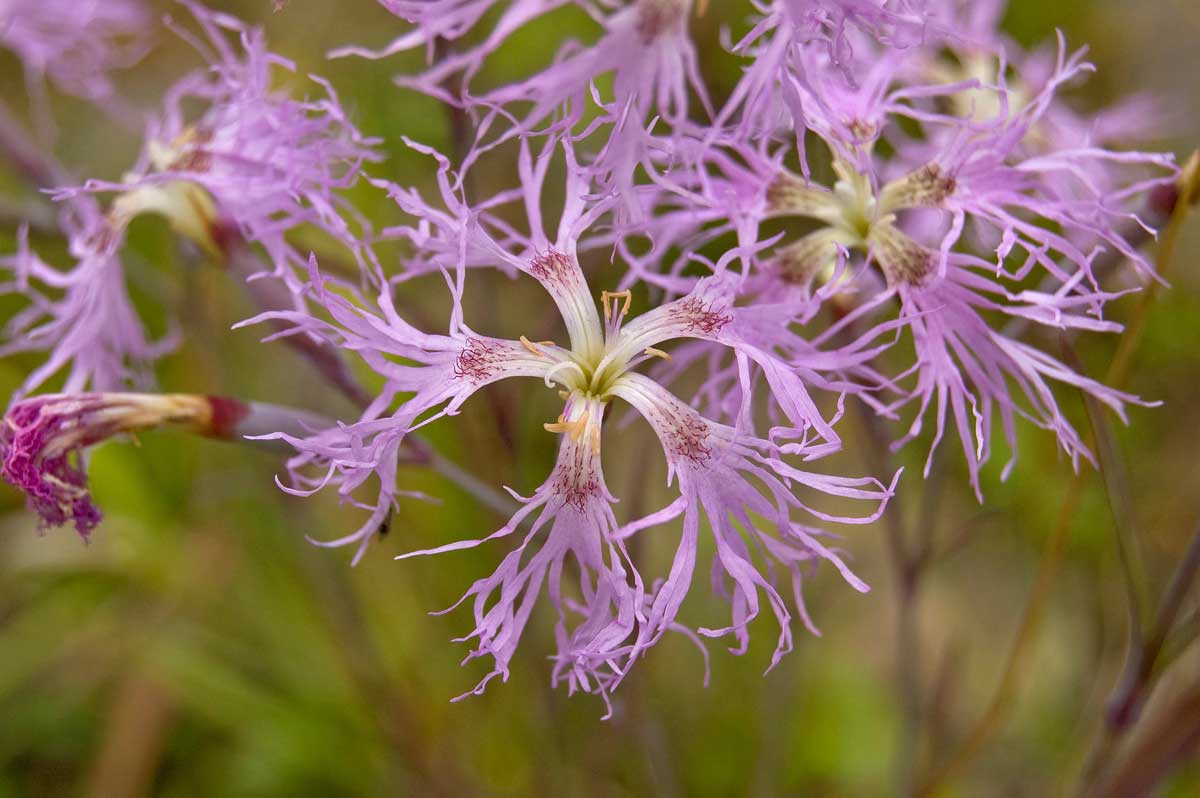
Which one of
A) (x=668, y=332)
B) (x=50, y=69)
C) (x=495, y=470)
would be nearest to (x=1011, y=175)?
(x=668, y=332)

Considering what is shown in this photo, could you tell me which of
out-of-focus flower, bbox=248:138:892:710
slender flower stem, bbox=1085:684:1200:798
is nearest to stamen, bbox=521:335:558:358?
out-of-focus flower, bbox=248:138:892:710

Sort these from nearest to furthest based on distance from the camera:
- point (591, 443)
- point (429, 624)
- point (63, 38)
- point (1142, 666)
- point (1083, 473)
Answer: point (591, 443) < point (1142, 666) < point (1083, 473) < point (63, 38) < point (429, 624)

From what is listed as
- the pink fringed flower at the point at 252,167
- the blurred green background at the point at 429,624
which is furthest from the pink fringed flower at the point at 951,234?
the blurred green background at the point at 429,624

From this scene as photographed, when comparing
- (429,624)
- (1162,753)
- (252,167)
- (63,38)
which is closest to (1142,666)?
(1162,753)

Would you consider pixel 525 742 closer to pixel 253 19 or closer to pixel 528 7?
pixel 528 7

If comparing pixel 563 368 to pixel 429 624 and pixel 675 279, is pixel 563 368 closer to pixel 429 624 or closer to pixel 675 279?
pixel 675 279

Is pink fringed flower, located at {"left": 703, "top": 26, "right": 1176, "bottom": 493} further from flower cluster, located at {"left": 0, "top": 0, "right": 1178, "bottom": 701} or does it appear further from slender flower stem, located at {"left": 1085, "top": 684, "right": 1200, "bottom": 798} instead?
slender flower stem, located at {"left": 1085, "top": 684, "right": 1200, "bottom": 798}

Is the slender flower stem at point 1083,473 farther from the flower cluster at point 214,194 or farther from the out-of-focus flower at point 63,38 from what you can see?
the out-of-focus flower at point 63,38
